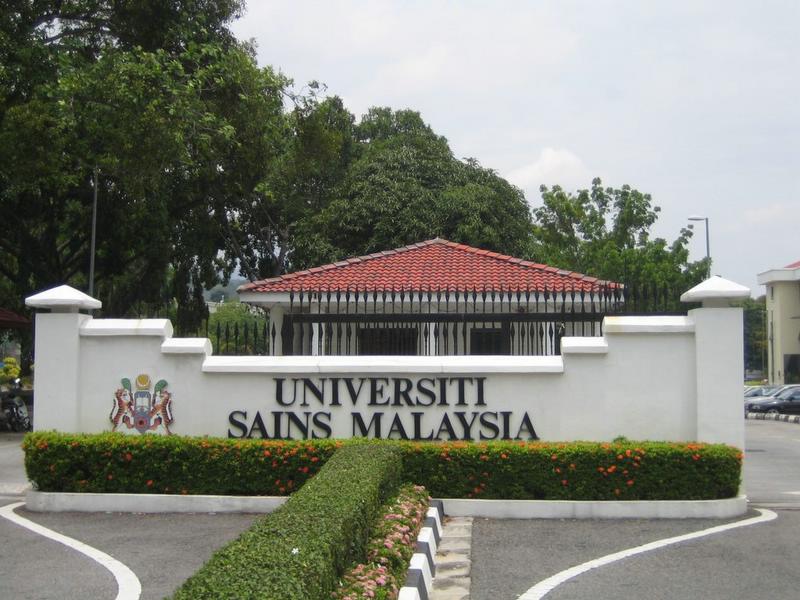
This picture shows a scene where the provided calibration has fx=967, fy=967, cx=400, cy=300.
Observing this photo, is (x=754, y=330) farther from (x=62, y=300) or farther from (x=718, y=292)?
(x=62, y=300)

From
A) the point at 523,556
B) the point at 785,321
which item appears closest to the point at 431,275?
the point at 523,556

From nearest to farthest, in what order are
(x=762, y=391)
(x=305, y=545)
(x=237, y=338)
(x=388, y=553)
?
(x=305, y=545) < (x=388, y=553) < (x=237, y=338) < (x=762, y=391)

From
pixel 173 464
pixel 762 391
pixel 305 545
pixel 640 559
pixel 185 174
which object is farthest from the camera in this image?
pixel 762 391

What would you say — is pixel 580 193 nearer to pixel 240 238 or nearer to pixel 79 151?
pixel 240 238

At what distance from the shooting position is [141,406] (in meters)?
11.9

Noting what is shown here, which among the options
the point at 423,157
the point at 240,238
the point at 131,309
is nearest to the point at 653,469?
the point at 423,157

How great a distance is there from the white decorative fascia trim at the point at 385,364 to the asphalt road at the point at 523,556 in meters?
1.95

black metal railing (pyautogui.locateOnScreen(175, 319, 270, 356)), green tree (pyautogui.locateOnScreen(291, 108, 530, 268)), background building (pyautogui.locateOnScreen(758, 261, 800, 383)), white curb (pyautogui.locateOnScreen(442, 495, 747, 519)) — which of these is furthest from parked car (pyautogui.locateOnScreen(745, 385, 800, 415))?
white curb (pyautogui.locateOnScreen(442, 495, 747, 519))

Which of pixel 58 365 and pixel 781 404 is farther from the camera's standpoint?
pixel 781 404

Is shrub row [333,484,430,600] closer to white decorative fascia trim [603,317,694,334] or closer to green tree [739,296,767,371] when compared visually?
white decorative fascia trim [603,317,694,334]

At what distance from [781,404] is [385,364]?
32.6 meters

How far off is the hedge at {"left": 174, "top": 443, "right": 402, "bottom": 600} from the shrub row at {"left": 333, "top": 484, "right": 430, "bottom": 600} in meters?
0.09

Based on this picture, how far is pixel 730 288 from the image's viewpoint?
36.6 ft

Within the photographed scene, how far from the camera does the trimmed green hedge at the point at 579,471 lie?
1058 cm
